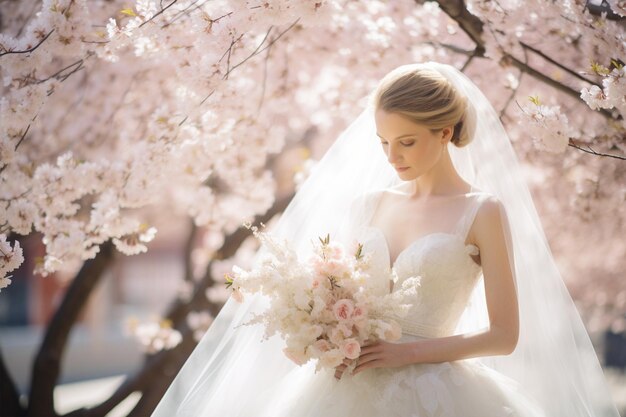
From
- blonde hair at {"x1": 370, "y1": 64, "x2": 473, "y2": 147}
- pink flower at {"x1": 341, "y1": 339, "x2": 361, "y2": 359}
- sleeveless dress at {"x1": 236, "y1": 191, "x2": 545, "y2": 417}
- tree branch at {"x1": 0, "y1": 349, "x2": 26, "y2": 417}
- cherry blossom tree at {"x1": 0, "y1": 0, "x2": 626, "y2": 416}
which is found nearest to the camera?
pink flower at {"x1": 341, "y1": 339, "x2": 361, "y2": 359}

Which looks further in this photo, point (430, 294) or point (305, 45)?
point (305, 45)

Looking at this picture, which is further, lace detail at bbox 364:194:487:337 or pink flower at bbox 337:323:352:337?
lace detail at bbox 364:194:487:337

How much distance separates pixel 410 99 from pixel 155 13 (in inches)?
46.3

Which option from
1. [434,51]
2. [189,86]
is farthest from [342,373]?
[434,51]

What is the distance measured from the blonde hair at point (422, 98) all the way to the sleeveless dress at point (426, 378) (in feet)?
0.89

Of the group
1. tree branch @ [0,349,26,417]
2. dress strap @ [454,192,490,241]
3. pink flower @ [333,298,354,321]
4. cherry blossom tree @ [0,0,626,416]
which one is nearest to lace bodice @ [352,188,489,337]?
dress strap @ [454,192,490,241]

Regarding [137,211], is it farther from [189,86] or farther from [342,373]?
[342,373]

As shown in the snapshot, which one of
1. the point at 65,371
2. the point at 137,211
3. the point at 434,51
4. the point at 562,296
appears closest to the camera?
the point at 562,296

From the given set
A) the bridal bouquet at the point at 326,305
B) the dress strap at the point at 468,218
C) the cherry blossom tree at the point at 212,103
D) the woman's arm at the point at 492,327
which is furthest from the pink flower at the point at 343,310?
the cherry blossom tree at the point at 212,103

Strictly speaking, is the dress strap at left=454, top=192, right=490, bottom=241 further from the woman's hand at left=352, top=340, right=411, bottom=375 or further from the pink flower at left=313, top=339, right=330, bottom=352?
the pink flower at left=313, top=339, right=330, bottom=352

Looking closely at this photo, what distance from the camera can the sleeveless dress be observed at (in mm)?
2008

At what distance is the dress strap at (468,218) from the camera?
2.21m

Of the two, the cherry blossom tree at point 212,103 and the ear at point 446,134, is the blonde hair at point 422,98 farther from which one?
the cherry blossom tree at point 212,103

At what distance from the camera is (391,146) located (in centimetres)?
219
